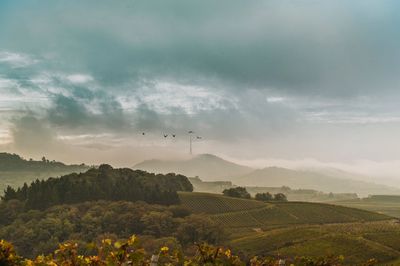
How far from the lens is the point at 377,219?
185 m

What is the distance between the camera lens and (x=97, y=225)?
154375 mm

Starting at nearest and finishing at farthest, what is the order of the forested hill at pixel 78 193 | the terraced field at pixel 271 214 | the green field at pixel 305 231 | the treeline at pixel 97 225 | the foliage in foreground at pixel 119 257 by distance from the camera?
1. the foliage in foreground at pixel 119 257
2. the green field at pixel 305 231
3. the treeline at pixel 97 225
4. the terraced field at pixel 271 214
5. the forested hill at pixel 78 193

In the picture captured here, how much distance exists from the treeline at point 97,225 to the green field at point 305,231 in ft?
47.0

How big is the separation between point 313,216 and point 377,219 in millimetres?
27877

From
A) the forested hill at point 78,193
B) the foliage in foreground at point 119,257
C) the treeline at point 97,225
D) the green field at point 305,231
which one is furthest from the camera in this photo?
the forested hill at point 78,193

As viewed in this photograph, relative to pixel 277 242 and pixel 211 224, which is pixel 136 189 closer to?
pixel 211 224

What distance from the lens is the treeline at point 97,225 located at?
456ft

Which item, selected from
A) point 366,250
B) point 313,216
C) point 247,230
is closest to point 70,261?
point 366,250

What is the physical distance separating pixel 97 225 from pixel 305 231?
7331 centimetres

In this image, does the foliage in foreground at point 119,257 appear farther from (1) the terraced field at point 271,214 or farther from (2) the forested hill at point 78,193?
(2) the forested hill at point 78,193

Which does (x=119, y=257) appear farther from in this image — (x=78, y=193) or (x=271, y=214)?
(x=78, y=193)

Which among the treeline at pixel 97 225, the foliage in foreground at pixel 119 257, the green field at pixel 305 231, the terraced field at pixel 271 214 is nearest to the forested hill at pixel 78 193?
the treeline at pixel 97 225

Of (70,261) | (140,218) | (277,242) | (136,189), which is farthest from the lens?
(136,189)

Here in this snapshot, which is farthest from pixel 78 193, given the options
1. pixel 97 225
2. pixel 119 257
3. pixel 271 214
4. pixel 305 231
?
pixel 119 257
